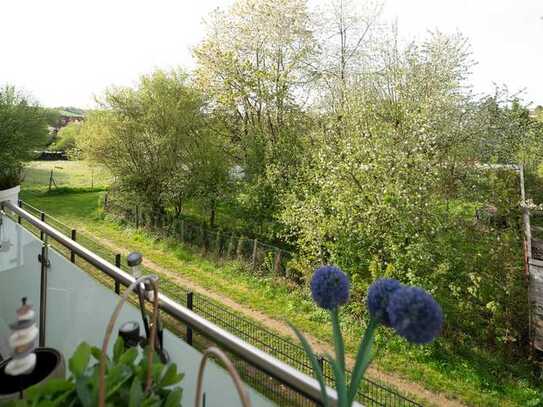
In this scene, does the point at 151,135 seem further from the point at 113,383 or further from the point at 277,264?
the point at 113,383

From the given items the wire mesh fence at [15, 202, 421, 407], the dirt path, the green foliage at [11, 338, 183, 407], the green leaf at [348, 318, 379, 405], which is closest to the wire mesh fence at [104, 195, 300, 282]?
the dirt path

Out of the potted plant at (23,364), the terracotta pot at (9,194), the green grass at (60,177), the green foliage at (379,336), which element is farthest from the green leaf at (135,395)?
the green grass at (60,177)

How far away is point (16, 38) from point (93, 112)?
458cm

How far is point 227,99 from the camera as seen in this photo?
39.2ft

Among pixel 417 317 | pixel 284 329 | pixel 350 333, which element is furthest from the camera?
pixel 284 329

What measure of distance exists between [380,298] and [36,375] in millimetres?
1252

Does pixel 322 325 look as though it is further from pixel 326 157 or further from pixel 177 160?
pixel 177 160

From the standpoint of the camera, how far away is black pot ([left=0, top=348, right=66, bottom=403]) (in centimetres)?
111

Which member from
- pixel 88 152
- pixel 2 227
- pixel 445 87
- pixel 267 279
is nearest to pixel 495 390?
pixel 267 279

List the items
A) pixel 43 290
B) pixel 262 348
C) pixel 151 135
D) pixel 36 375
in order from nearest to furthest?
pixel 36 375 < pixel 43 290 < pixel 262 348 < pixel 151 135

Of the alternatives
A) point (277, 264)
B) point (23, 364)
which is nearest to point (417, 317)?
point (23, 364)

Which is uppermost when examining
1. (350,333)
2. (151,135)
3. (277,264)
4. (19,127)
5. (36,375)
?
(19,127)

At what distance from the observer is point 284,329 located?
6.68 m

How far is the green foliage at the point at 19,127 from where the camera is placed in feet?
41.0
